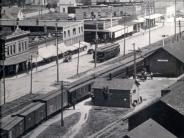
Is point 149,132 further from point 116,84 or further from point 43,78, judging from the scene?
point 43,78

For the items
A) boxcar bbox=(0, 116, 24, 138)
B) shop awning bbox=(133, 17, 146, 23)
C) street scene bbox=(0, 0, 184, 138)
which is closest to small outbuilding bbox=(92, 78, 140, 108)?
street scene bbox=(0, 0, 184, 138)

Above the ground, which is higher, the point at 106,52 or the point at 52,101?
the point at 106,52

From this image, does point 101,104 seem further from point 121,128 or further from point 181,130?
point 181,130

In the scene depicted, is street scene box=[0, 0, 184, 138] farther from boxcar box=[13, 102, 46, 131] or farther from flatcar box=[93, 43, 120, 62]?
flatcar box=[93, 43, 120, 62]

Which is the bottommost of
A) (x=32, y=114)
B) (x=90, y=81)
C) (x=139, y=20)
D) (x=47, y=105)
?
(x=32, y=114)

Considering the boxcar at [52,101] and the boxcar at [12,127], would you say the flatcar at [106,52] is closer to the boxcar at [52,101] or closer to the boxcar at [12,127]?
the boxcar at [52,101]

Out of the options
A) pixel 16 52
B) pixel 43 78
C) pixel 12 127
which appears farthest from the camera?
pixel 16 52

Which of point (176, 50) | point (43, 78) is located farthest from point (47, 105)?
point (176, 50)
